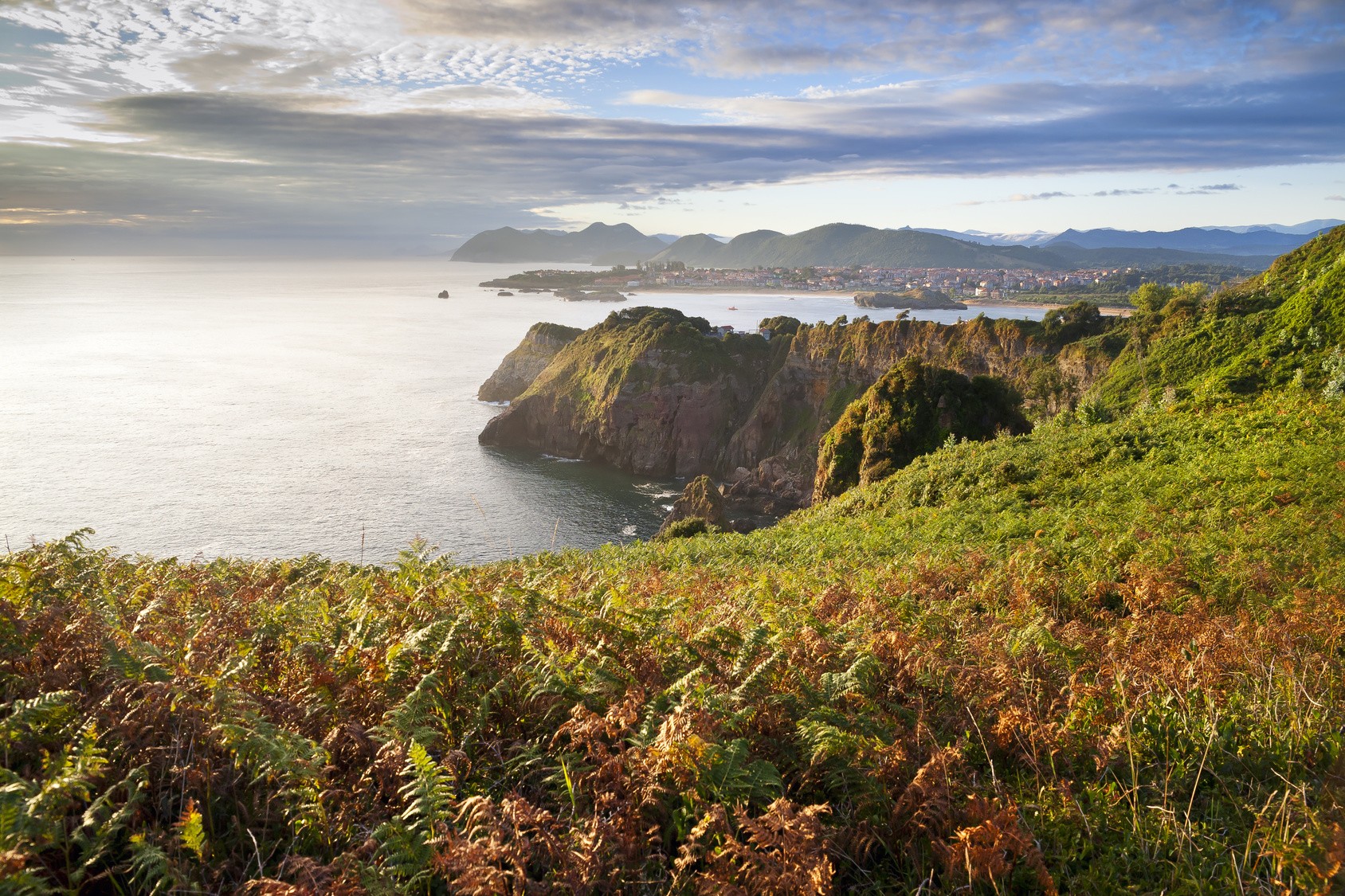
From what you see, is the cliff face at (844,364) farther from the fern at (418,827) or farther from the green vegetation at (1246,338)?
the fern at (418,827)

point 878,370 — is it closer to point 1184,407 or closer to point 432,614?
point 1184,407

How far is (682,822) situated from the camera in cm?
353

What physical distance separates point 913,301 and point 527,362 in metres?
108

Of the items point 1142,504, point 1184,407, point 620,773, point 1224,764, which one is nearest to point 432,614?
point 620,773

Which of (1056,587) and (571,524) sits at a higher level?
(1056,587)

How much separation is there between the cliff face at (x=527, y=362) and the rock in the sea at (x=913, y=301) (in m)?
96.9

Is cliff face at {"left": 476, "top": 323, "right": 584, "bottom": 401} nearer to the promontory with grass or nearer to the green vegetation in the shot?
the green vegetation

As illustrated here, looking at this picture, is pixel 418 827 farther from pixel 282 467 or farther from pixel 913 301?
pixel 913 301

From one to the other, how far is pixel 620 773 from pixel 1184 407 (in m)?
24.2

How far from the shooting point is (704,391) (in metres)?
92.2

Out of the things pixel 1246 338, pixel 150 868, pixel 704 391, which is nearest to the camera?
pixel 150 868

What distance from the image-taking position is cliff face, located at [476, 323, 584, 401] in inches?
4469

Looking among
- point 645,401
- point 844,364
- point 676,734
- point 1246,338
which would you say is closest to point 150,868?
point 676,734

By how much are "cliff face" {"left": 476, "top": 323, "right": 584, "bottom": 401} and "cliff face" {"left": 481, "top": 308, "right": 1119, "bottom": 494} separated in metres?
7.59
